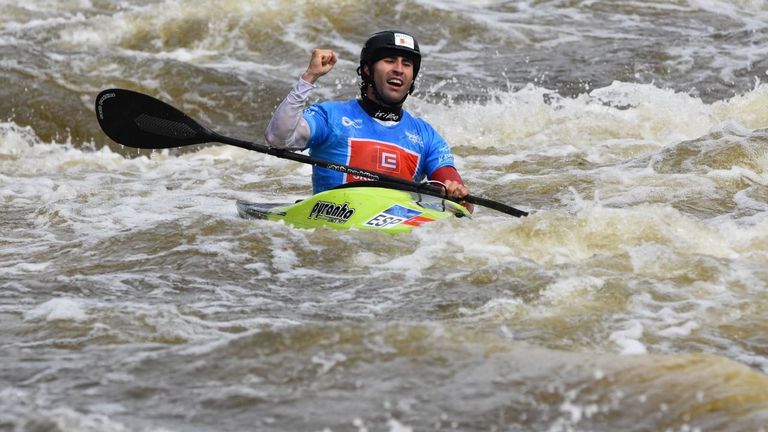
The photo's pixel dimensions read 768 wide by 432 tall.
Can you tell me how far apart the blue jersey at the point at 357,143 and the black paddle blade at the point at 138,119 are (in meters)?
0.90

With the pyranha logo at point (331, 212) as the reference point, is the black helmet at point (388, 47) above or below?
above

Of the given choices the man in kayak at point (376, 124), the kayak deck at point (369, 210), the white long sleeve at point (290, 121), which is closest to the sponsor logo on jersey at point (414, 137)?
the man in kayak at point (376, 124)

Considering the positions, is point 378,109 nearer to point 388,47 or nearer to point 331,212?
point 388,47

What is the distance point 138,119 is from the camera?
6797 mm

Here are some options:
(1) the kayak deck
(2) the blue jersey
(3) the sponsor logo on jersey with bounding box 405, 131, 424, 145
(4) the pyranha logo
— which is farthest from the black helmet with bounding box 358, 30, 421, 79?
(4) the pyranha logo

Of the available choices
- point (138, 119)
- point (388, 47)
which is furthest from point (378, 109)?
point (138, 119)

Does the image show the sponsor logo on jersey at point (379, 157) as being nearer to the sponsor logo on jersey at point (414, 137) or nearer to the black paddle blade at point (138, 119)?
the sponsor logo on jersey at point (414, 137)

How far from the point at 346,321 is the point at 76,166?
19.2ft

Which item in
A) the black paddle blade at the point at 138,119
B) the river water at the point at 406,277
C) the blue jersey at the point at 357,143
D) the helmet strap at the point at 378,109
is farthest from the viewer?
the black paddle blade at the point at 138,119

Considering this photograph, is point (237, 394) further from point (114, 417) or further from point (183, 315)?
point (183, 315)

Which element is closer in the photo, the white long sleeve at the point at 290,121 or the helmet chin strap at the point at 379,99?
the white long sleeve at the point at 290,121

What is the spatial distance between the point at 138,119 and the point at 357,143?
4.48 ft

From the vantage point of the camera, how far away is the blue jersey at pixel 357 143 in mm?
6250

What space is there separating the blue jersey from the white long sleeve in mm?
154
